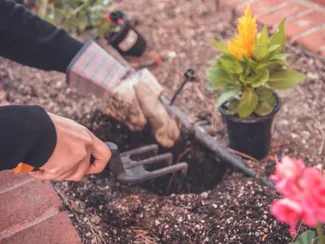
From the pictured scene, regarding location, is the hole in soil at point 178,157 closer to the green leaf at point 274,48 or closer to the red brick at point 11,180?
the red brick at point 11,180

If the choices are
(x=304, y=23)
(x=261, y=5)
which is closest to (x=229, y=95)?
(x=304, y=23)

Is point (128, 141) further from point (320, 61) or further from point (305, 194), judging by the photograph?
point (305, 194)

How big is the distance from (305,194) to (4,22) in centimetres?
117

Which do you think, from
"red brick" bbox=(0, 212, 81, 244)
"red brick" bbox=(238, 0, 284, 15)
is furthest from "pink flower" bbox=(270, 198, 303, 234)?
"red brick" bbox=(238, 0, 284, 15)

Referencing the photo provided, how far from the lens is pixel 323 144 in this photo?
1740mm

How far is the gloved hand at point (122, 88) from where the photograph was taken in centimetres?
167

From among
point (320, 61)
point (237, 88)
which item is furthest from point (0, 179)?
point (320, 61)

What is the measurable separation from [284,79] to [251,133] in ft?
0.70

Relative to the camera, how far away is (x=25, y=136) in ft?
3.66

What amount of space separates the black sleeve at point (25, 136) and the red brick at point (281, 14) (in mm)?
1461

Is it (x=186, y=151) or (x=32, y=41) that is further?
(x=186, y=151)

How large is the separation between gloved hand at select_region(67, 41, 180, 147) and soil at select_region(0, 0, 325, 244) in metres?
0.12

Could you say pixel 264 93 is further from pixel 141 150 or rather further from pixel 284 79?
pixel 141 150

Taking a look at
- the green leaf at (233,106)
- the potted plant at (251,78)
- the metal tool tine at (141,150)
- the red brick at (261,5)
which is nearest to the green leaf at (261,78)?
the potted plant at (251,78)
